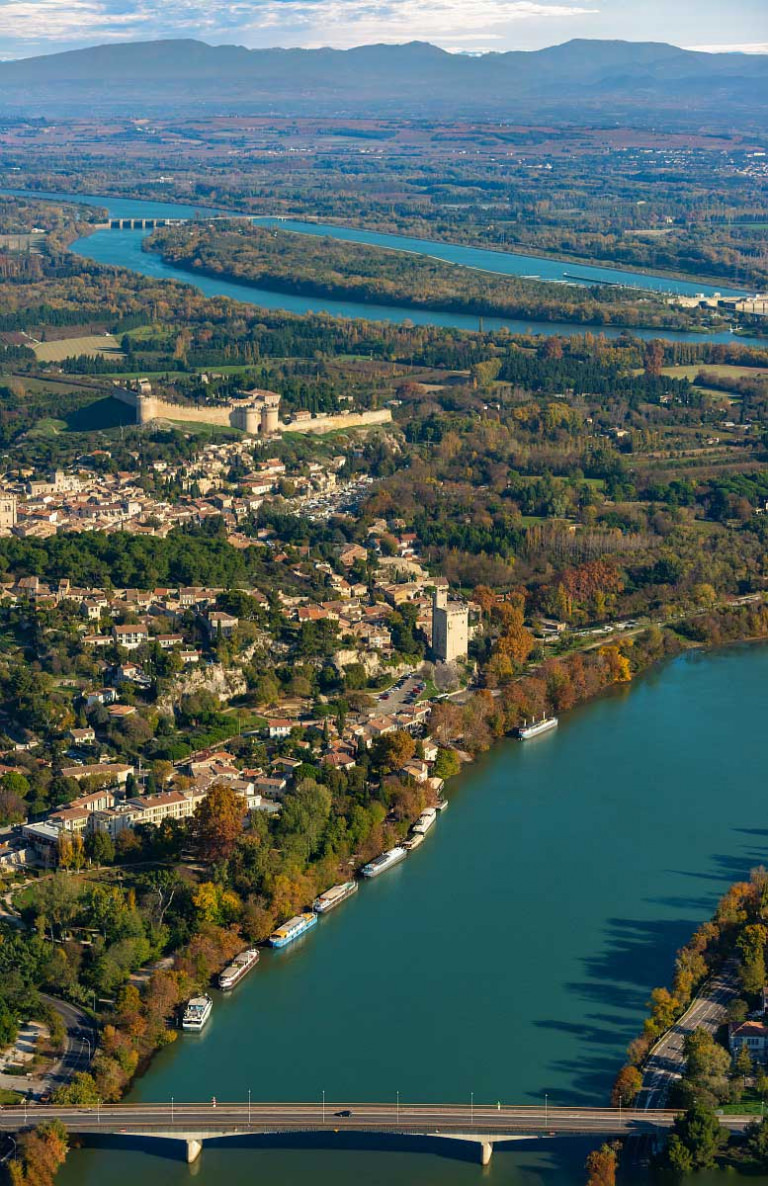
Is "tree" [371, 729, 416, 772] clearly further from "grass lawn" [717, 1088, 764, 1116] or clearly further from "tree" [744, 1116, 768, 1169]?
"tree" [744, 1116, 768, 1169]

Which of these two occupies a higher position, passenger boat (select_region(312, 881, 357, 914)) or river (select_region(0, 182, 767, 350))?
river (select_region(0, 182, 767, 350))

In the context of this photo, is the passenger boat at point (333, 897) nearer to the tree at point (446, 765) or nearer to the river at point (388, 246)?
the tree at point (446, 765)

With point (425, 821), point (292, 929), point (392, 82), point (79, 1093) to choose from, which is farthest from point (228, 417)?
point (392, 82)

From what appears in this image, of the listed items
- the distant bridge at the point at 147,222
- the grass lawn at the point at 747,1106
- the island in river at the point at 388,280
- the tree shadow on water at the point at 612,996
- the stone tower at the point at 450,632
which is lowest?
the tree shadow on water at the point at 612,996

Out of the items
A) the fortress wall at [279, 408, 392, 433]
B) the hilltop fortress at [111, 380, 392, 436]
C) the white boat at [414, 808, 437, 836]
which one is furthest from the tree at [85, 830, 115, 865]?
the fortress wall at [279, 408, 392, 433]

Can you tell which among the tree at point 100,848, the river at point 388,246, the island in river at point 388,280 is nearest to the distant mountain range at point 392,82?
the river at point 388,246

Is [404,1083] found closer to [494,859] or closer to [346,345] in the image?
[494,859]
